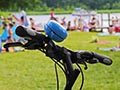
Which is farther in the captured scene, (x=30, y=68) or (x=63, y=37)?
(x=30, y=68)

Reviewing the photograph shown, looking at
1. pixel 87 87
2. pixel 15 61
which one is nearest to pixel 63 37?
pixel 87 87

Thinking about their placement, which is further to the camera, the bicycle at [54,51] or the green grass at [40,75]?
the green grass at [40,75]

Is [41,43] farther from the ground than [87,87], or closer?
farther from the ground

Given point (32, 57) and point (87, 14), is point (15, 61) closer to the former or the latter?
point (32, 57)

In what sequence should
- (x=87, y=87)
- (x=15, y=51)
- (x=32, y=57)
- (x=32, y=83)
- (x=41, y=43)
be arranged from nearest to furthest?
(x=41, y=43)
(x=87, y=87)
(x=32, y=83)
(x=32, y=57)
(x=15, y=51)

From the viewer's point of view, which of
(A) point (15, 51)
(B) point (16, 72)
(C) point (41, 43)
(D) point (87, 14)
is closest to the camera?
(C) point (41, 43)

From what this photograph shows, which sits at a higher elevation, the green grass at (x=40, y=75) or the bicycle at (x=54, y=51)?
the bicycle at (x=54, y=51)

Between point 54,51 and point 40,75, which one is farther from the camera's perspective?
point 40,75

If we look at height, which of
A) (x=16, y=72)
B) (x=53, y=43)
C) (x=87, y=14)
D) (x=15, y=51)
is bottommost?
(x=87, y=14)

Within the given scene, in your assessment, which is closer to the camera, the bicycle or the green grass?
the bicycle

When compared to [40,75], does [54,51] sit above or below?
above

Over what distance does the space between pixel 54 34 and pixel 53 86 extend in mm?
5091

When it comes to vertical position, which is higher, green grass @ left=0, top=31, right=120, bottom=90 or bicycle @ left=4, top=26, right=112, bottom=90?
bicycle @ left=4, top=26, right=112, bottom=90

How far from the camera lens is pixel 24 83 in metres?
7.16
